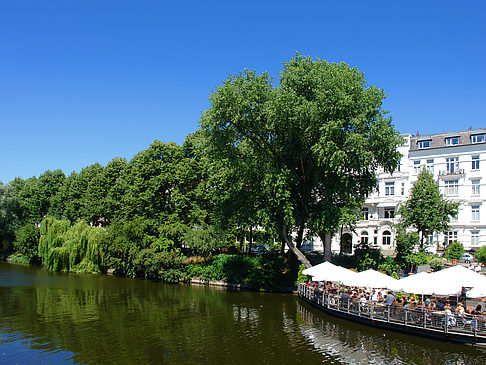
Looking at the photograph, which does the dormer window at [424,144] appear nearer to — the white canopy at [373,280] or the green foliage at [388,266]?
the green foliage at [388,266]

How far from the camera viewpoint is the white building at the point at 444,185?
48438mm

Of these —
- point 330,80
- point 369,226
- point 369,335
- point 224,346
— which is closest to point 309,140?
point 330,80

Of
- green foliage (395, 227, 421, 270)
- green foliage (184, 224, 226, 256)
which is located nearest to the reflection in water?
green foliage (395, 227, 421, 270)

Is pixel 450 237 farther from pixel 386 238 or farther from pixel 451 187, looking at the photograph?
pixel 386 238

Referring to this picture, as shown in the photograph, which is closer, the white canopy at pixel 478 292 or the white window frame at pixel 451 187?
the white canopy at pixel 478 292

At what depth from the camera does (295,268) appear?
39.2 metres

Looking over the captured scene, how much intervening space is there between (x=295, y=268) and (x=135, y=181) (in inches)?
891

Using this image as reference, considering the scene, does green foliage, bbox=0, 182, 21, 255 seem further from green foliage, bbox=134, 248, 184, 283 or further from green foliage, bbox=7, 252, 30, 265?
green foliage, bbox=134, 248, 184, 283

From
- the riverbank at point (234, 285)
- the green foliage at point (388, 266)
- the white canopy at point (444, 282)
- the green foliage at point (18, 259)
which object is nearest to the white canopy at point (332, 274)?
the white canopy at point (444, 282)

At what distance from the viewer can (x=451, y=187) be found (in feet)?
165

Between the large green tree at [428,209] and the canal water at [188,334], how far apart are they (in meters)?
19.4

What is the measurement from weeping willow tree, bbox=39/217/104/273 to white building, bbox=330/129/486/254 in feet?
97.5

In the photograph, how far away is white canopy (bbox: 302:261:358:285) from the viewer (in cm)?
2678

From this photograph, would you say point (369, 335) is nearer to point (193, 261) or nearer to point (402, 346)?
point (402, 346)
